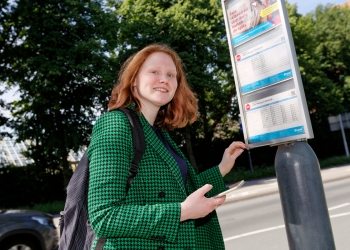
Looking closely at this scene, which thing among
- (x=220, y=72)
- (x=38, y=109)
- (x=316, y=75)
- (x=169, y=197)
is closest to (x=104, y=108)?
(x=38, y=109)

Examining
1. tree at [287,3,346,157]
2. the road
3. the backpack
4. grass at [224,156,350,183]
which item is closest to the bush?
grass at [224,156,350,183]

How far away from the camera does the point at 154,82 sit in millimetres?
1852

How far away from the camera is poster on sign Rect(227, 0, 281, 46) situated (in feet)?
6.59

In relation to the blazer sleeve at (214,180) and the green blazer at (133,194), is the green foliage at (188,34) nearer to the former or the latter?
the blazer sleeve at (214,180)

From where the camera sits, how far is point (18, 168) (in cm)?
2041

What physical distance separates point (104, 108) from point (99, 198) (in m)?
19.7

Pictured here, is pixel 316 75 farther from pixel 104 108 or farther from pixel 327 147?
pixel 104 108

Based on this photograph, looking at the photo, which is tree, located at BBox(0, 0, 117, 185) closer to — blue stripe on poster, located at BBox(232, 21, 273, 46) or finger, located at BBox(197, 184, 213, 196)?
blue stripe on poster, located at BBox(232, 21, 273, 46)

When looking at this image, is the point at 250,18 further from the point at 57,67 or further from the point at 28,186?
the point at 28,186

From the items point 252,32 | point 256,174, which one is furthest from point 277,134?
point 256,174

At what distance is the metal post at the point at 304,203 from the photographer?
68.7 inches

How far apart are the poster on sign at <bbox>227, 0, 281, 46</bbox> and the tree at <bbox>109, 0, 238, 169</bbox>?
17769mm

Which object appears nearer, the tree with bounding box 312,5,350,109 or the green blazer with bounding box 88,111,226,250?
the green blazer with bounding box 88,111,226,250

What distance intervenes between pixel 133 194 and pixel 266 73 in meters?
1.01
